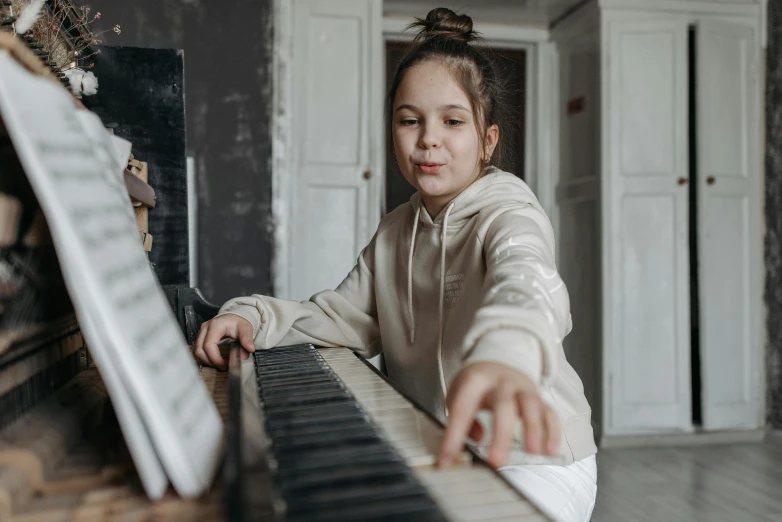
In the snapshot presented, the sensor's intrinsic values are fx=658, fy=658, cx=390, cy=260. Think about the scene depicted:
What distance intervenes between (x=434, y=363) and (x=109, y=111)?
930mm

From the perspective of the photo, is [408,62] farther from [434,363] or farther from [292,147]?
[292,147]

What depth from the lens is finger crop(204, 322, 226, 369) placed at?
0.97 meters

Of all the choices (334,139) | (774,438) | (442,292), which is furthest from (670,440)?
(442,292)

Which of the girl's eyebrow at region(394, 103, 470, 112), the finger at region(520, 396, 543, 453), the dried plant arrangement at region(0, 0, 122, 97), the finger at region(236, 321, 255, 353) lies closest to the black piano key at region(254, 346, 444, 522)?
the finger at region(520, 396, 543, 453)

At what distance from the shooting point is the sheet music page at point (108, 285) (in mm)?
419

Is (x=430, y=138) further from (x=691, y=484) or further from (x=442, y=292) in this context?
(x=691, y=484)

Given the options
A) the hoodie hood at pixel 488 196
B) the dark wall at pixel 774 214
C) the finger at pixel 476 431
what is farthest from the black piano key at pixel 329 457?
the dark wall at pixel 774 214

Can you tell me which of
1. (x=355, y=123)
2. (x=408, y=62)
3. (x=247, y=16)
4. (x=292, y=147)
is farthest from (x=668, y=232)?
(x=408, y=62)

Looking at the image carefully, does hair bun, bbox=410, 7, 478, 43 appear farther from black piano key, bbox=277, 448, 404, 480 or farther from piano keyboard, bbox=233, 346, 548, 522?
black piano key, bbox=277, 448, 404, 480

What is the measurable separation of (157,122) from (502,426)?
4.23 feet

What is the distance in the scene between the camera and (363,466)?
0.43 m

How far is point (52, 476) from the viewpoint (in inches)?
19.8

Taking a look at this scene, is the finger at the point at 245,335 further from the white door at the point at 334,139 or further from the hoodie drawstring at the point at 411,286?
the white door at the point at 334,139

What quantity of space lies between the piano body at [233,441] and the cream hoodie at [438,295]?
0.23 m
